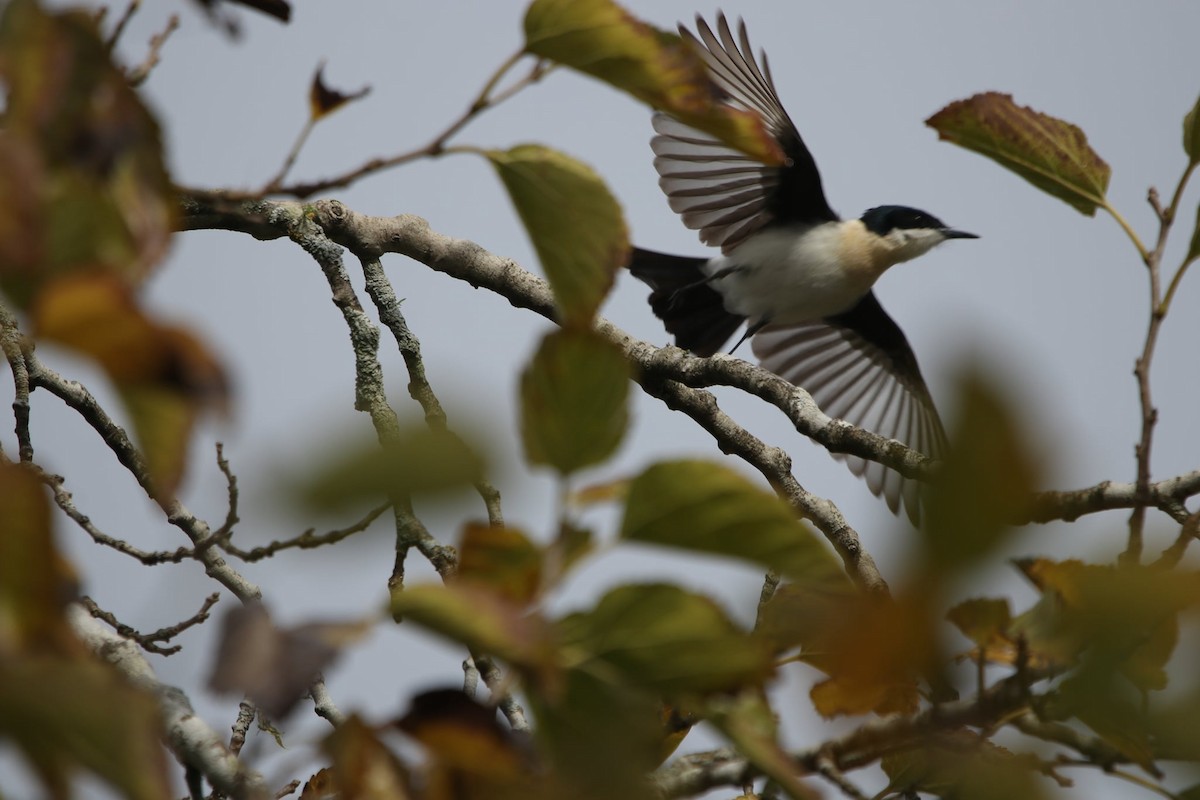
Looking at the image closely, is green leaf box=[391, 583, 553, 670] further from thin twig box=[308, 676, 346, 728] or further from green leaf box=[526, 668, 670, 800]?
thin twig box=[308, 676, 346, 728]

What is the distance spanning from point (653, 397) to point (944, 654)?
292 centimetres

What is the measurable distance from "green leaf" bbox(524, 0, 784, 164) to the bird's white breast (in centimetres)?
550

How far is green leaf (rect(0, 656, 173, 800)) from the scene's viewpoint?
0.62 meters

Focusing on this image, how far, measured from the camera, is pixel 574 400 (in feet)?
2.91

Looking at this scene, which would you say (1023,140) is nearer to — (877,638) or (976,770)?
(976,770)

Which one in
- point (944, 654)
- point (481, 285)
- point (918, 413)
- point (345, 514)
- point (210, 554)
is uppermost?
point (918, 413)

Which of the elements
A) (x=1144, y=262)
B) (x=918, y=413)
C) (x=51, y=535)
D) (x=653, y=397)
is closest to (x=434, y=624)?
(x=51, y=535)

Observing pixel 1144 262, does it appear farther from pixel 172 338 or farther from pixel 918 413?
pixel 918 413

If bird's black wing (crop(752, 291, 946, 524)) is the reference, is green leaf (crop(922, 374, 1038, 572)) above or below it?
below

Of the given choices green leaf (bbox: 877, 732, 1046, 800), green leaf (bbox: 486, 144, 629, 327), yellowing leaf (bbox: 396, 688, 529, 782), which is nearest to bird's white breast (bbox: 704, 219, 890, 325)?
green leaf (bbox: 486, 144, 629, 327)

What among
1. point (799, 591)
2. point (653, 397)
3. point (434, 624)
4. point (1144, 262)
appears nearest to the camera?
point (434, 624)

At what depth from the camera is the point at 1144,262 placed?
1491 millimetres

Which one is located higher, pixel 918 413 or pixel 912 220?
pixel 912 220

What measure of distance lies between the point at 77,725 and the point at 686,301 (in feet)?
21.1
